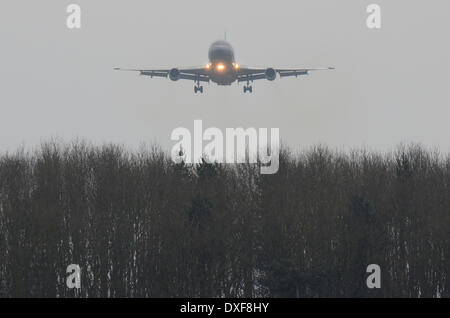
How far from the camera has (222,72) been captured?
120 m

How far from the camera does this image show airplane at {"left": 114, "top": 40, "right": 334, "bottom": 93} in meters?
120

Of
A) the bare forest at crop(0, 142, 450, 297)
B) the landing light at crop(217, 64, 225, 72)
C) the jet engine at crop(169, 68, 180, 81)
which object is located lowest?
the bare forest at crop(0, 142, 450, 297)

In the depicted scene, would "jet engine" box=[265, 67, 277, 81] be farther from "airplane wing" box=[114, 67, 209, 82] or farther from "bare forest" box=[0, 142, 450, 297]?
"bare forest" box=[0, 142, 450, 297]

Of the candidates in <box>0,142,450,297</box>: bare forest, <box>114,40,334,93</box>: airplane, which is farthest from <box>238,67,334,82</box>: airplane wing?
<box>0,142,450,297</box>: bare forest

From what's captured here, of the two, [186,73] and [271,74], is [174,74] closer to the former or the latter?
[186,73]

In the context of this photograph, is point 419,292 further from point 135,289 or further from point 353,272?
point 135,289

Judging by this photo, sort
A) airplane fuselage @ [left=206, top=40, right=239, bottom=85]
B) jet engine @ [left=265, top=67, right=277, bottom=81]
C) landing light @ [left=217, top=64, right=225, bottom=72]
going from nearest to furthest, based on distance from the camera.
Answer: landing light @ [left=217, top=64, right=225, bottom=72] → airplane fuselage @ [left=206, top=40, right=239, bottom=85] → jet engine @ [left=265, top=67, right=277, bottom=81]

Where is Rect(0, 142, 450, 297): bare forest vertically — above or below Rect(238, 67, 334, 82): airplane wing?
below

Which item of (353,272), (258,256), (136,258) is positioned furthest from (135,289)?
(353,272)

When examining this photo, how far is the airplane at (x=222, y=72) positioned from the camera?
120m

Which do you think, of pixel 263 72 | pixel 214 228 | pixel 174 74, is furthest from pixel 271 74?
pixel 214 228

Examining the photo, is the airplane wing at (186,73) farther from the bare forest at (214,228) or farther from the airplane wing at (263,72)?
the bare forest at (214,228)

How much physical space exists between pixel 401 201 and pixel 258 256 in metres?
13.1

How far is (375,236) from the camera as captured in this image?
96.8m
